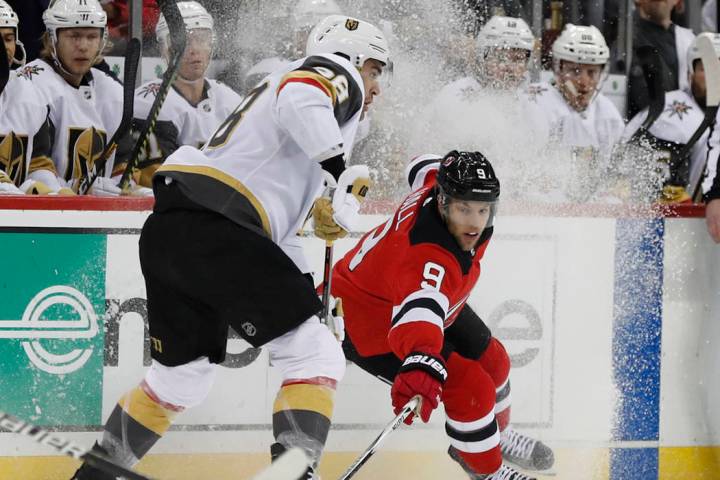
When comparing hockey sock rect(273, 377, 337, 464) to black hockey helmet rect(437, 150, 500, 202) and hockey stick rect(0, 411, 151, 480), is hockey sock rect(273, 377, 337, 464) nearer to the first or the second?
hockey stick rect(0, 411, 151, 480)

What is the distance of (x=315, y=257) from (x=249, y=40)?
1.63m

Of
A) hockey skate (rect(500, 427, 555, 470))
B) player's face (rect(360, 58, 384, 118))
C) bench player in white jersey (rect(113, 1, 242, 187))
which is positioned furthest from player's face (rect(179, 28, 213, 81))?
hockey skate (rect(500, 427, 555, 470))

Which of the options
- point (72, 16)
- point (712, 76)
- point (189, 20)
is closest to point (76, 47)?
point (72, 16)

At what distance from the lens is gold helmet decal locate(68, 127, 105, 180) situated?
167 inches

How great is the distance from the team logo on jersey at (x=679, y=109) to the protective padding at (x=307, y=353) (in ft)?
9.42

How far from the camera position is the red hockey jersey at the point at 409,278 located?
3031mm

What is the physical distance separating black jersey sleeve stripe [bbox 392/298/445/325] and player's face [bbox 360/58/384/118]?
477 mm

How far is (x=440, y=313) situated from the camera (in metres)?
3.05

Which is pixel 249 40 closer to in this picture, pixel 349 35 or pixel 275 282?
pixel 349 35

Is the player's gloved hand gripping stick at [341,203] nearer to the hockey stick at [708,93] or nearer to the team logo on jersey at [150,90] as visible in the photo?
the team logo on jersey at [150,90]

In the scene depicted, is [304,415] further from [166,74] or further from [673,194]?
[673,194]

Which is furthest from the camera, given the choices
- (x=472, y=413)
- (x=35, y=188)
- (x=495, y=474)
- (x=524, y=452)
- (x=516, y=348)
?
(x=35, y=188)

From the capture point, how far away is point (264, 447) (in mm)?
3510

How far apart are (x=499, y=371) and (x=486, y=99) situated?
1.83 meters
